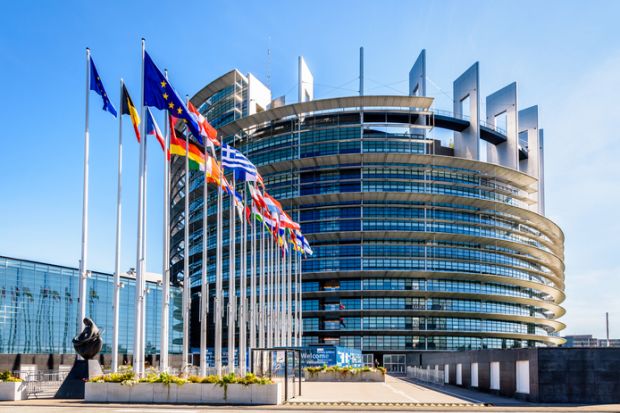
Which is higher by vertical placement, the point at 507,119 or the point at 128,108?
the point at 507,119

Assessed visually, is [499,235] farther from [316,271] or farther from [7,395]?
[7,395]

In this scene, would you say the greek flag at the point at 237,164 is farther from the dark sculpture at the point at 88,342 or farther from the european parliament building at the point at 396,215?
the european parliament building at the point at 396,215

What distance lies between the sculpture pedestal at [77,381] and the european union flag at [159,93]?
43.8ft

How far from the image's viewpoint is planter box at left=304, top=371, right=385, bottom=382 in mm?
61000

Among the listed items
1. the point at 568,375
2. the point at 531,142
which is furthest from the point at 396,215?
the point at 568,375

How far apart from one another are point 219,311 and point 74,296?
132 feet

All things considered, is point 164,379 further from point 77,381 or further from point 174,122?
point 174,122

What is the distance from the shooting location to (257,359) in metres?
57.8

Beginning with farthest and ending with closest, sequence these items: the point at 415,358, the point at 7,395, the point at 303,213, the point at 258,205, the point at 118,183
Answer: the point at 303,213 → the point at 415,358 → the point at 258,205 → the point at 118,183 → the point at 7,395

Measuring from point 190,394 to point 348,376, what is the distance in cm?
3054

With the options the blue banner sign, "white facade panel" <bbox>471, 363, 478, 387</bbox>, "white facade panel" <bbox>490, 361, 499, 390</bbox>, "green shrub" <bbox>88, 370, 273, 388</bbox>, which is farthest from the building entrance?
"green shrub" <bbox>88, 370, 273, 388</bbox>

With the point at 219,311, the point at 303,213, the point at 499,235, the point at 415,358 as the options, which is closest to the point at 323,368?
the point at 219,311

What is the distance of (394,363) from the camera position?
108812 mm

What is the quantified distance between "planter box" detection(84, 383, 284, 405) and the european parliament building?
255 feet
